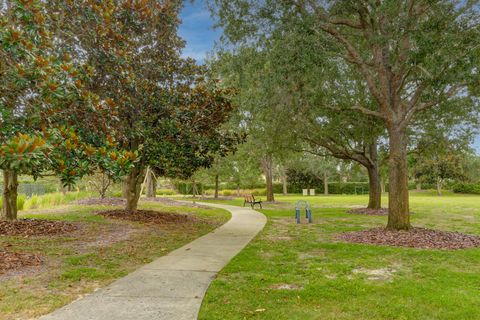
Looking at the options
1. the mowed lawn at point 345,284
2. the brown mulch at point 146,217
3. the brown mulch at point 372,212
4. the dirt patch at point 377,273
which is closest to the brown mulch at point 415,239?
the mowed lawn at point 345,284

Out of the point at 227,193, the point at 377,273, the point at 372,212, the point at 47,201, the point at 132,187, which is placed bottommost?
the point at 377,273

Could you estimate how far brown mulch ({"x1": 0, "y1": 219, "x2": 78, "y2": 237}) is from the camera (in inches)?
→ 392

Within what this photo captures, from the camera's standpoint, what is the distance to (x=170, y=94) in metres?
12.5

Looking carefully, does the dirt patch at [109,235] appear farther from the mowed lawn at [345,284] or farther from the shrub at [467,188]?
the shrub at [467,188]

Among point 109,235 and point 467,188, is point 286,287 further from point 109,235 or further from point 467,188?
point 467,188

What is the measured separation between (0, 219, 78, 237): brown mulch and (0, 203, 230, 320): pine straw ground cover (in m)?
0.12

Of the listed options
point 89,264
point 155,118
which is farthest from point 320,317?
point 155,118

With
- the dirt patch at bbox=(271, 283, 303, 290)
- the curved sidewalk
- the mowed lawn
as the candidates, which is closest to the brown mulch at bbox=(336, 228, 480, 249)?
the mowed lawn

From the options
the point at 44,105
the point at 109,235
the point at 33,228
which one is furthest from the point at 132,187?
the point at 44,105

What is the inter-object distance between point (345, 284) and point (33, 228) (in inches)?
355

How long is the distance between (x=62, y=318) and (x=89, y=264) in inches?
112

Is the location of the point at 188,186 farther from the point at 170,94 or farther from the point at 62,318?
the point at 62,318

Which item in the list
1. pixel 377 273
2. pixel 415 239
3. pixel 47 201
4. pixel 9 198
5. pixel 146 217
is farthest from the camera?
pixel 47 201

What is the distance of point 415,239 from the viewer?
10055mm
